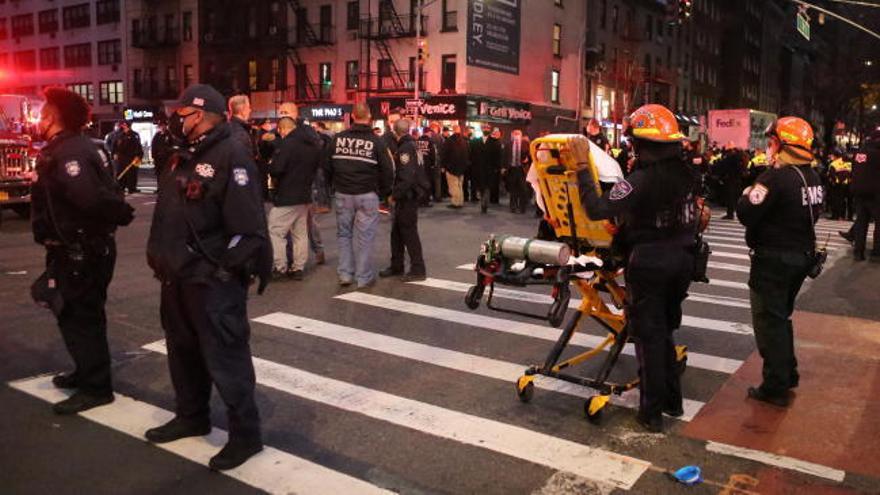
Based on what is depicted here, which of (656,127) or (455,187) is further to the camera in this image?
(455,187)

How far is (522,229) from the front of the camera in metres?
15.2

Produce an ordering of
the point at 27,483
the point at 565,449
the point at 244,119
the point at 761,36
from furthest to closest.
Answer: the point at 761,36 < the point at 244,119 < the point at 565,449 < the point at 27,483

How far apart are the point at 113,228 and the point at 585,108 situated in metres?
41.1

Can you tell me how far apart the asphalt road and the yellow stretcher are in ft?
0.78

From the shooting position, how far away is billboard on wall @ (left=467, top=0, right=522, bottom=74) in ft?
115

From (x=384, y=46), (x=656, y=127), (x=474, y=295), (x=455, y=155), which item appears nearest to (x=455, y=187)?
→ (x=455, y=155)

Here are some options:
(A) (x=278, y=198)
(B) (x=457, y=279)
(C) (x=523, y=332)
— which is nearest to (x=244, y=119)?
(A) (x=278, y=198)

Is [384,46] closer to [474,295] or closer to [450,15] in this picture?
[450,15]

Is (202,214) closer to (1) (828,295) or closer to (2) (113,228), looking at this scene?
(2) (113,228)

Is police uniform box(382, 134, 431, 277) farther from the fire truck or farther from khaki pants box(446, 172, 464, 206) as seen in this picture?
khaki pants box(446, 172, 464, 206)

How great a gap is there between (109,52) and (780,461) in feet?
187

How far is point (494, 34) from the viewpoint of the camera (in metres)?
35.9

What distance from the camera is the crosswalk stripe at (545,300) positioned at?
757 centimetres

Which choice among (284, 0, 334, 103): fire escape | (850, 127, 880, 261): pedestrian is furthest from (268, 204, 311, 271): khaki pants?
(284, 0, 334, 103): fire escape
